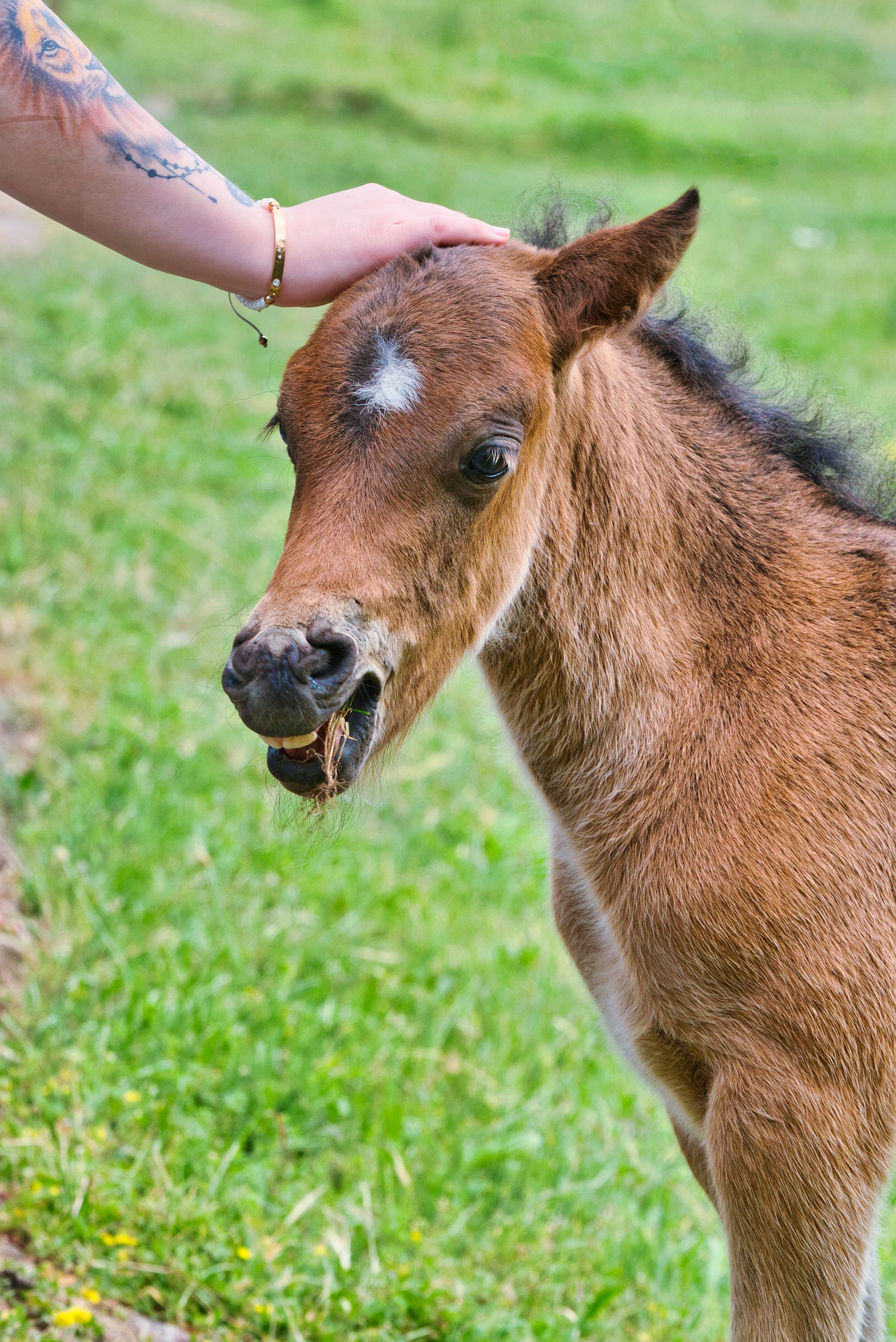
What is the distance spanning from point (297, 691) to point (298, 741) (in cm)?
17

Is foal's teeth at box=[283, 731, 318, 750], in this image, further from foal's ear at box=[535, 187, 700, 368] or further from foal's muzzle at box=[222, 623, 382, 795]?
foal's ear at box=[535, 187, 700, 368]

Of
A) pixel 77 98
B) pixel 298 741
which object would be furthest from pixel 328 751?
pixel 77 98

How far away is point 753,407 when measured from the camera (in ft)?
9.40

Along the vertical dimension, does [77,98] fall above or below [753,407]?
above

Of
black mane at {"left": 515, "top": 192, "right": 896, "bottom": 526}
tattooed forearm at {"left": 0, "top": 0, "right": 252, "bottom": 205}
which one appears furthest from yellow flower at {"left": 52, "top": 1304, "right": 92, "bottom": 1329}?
black mane at {"left": 515, "top": 192, "right": 896, "bottom": 526}

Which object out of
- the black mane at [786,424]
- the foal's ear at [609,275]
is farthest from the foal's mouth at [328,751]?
the black mane at [786,424]

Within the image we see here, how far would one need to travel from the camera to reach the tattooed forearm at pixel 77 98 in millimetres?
2277

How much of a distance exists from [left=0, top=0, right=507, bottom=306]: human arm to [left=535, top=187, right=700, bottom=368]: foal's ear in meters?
0.22

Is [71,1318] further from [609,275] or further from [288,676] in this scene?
[609,275]

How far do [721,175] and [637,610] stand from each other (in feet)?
50.5

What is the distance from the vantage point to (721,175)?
1620 cm

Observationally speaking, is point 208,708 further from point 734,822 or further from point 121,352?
point 121,352

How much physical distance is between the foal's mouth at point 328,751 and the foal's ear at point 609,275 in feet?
2.65

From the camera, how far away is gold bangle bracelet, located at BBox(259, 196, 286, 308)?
2.46 m
